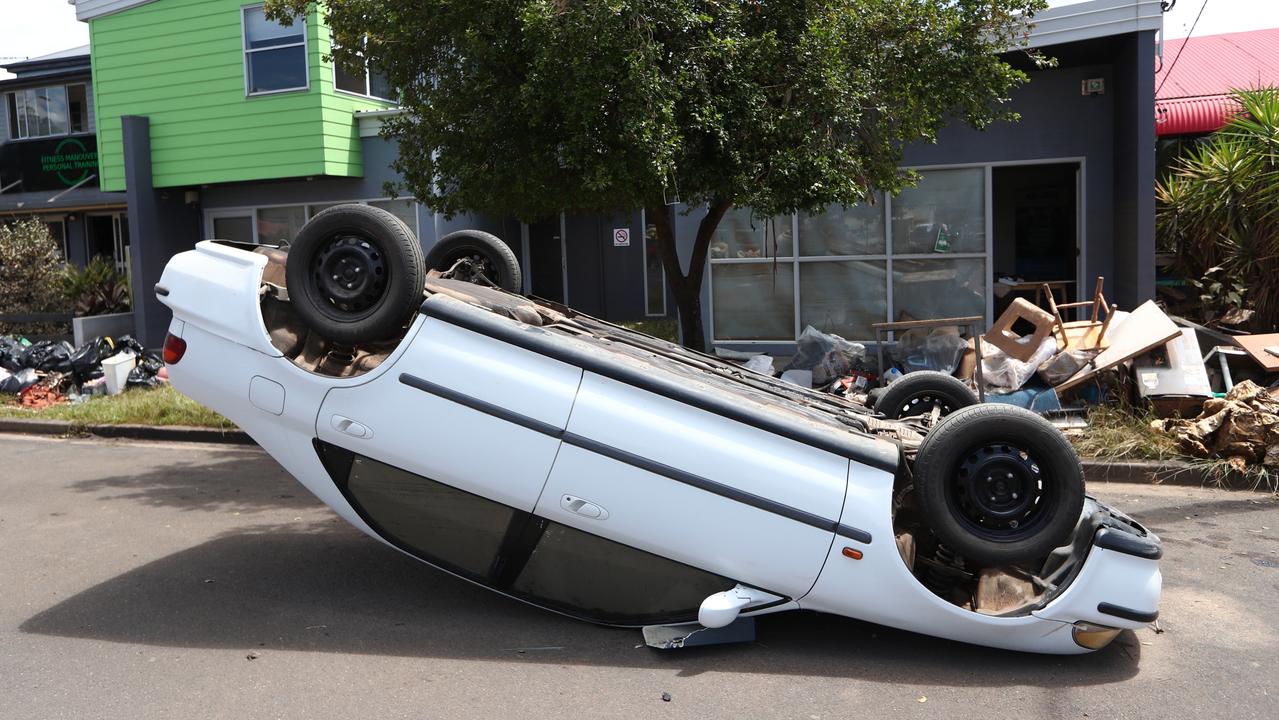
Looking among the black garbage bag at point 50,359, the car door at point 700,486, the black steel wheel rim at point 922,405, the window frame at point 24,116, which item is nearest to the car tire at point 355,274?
the car door at point 700,486

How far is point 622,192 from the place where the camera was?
844 cm

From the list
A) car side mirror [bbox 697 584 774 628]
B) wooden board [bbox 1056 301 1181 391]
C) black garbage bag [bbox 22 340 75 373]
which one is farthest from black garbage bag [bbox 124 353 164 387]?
wooden board [bbox 1056 301 1181 391]

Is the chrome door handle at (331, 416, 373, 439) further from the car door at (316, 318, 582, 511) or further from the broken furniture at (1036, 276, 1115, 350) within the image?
the broken furniture at (1036, 276, 1115, 350)

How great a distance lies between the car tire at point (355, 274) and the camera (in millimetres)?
4664

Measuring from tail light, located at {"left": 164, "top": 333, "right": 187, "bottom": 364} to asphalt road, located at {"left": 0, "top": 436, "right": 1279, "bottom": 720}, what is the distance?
1.30 metres

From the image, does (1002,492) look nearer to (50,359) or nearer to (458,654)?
(458,654)

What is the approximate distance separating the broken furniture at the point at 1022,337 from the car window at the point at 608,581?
20.2 feet

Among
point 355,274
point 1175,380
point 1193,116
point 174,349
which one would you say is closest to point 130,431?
point 174,349

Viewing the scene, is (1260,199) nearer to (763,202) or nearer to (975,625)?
(763,202)

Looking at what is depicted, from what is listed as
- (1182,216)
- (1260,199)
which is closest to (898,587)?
(1260,199)

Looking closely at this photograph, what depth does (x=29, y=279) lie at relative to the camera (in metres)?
15.8

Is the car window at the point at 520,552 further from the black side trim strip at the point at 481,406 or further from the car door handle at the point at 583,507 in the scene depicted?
the black side trim strip at the point at 481,406

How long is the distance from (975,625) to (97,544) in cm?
539

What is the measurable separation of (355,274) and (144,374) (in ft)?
31.0
